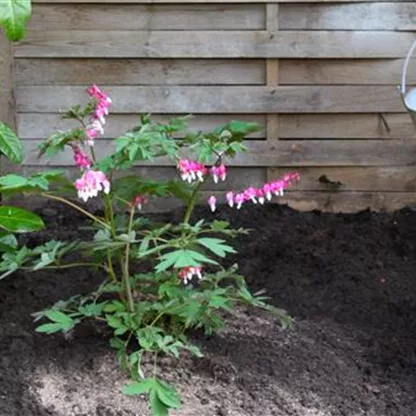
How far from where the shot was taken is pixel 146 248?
2.63 metres

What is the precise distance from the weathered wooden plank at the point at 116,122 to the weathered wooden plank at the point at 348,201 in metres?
0.32

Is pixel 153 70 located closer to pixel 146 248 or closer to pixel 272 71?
pixel 272 71

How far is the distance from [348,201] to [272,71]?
66 cm

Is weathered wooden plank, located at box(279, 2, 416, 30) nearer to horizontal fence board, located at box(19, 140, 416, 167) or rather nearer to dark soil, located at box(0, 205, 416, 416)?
horizontal fence board, located at box(19, 140, 416, 167)

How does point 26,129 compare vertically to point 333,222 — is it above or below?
above

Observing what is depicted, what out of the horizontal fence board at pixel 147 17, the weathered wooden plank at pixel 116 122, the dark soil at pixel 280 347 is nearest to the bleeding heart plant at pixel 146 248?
the dark soil at pixel 280 347

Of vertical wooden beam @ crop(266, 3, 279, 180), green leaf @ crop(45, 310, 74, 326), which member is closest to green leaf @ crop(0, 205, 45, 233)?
green leaf @ crop(45, 310, 74, 326)

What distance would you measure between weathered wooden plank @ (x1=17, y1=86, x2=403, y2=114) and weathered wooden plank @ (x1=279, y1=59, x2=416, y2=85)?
0.10ft

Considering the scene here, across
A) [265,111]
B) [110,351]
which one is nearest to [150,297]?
[110,351]

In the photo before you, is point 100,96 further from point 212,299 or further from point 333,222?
point 333,222

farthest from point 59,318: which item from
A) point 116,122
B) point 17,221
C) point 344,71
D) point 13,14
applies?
Result: point 344,71

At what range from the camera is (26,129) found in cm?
402

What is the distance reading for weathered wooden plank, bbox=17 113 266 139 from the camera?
13.1ft

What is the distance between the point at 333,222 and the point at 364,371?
46.5 inches
